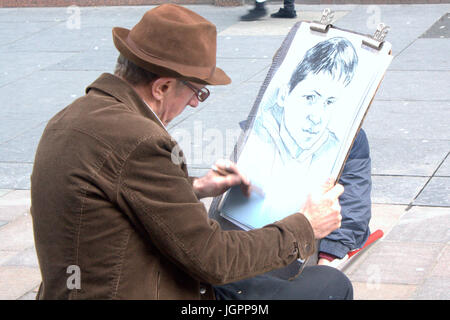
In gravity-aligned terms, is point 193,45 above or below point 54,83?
above

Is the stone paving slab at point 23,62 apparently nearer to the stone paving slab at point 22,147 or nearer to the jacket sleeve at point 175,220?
the stone paving slab at point 22,147

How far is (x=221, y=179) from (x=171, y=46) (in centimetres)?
64

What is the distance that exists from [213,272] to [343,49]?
1.10 meters

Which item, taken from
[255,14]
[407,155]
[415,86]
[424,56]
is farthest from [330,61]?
[255,14]

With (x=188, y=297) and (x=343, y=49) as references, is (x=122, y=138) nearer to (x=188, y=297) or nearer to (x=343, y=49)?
(x=188, y=297)

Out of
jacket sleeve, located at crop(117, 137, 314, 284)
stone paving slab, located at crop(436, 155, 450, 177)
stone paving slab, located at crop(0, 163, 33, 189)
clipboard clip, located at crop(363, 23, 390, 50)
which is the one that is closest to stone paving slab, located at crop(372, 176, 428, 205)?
stone paving slab, located at crop(436, 155, 450, 177)

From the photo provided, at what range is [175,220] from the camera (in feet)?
6.31

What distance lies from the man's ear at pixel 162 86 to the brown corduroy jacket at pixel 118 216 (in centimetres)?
10

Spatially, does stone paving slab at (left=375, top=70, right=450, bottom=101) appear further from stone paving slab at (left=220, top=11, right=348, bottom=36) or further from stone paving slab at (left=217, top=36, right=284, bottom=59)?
stone paving slab at (left=220, top=11, right=348, bottom=36)

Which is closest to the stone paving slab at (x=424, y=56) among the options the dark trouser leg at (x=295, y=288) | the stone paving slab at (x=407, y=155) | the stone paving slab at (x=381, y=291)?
the stone paving slab at (x=407, y=155)

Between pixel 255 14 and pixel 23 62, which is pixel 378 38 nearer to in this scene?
pixel 23 62

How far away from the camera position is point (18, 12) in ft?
38.4
